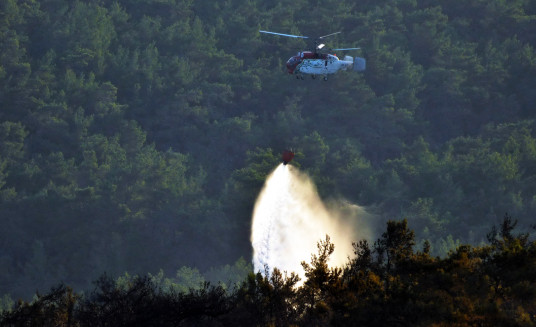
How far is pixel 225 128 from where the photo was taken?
11281cm

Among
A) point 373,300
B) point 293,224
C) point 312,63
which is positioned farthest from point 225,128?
point 373,300

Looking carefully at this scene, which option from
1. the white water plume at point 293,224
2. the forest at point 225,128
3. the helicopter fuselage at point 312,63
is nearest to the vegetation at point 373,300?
the helicopter fuselage at point 312,63

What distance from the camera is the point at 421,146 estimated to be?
11200 centimetres

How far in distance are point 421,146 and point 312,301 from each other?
7580cm

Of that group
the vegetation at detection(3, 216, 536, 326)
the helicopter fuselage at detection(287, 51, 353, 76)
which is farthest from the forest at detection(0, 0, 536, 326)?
the vegetation at detection(3, 216, 536, 326)

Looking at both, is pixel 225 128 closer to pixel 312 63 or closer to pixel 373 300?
pixel 312 63

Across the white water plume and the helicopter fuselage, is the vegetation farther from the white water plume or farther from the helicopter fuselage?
the white water plume

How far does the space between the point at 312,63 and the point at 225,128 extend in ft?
158

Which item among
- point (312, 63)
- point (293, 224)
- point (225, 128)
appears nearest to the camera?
point (312, 63)

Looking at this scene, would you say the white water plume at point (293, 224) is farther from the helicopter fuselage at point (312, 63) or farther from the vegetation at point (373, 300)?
the vegetation at point (373, 300)

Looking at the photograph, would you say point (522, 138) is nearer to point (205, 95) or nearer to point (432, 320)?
point (205, 95)

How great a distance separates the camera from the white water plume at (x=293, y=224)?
268ft

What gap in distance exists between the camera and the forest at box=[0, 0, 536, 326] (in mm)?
99562

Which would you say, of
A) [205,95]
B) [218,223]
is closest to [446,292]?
[218,223]
